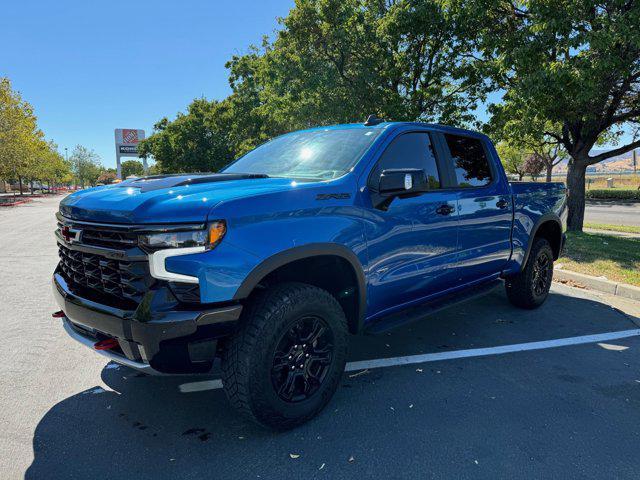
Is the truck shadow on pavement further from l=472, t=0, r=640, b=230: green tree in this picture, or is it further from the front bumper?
l=472, t=0, r=640, b=230: green tree

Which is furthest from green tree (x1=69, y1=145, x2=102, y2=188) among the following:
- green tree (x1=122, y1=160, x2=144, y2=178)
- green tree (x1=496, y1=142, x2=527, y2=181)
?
green tree (x1=496, y1=142, x2=527, y2=181)

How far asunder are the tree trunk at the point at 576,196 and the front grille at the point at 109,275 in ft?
39.7

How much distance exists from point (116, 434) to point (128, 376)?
0.84 meters

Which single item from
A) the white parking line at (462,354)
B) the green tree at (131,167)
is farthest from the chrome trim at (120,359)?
the green tree at (131,167)

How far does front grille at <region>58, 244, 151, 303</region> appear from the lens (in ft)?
7.77

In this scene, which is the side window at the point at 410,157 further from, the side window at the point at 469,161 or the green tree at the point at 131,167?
the green tree at the point at 131,167

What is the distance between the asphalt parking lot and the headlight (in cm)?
119

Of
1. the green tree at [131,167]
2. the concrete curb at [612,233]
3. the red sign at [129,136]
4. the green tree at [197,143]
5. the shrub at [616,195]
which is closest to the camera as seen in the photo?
the concrete curb at [612,233]

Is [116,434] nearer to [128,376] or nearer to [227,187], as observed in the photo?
[128,376]

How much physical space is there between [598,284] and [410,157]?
452cm

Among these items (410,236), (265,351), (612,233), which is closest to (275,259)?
(265,351)

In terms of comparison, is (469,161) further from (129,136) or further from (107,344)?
(129,136)

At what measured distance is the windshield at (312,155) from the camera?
327 cm

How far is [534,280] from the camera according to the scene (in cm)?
524
